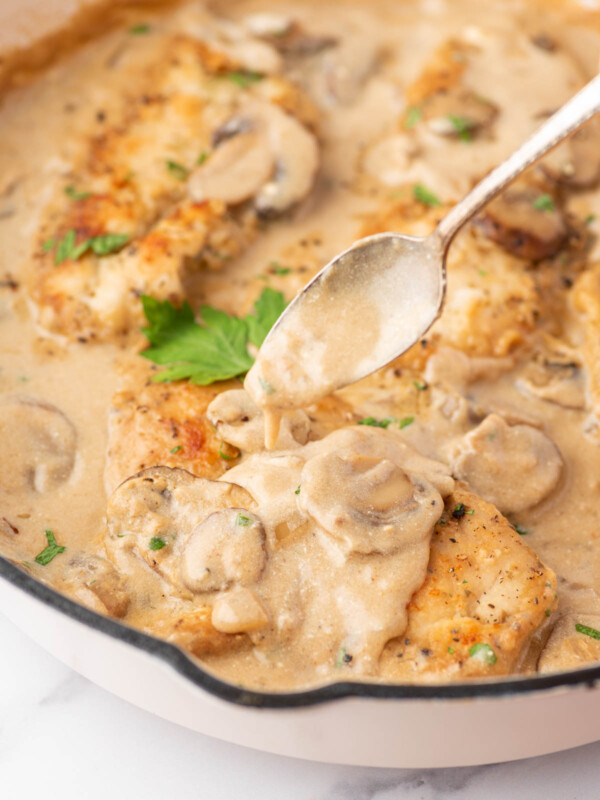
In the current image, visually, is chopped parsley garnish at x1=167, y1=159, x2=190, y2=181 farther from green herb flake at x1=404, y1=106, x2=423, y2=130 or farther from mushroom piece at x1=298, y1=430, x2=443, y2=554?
mushroom piece at x1=298, y1=430, x2=443, y2=554

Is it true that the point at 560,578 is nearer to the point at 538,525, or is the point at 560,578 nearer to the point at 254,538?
the point at 538,525

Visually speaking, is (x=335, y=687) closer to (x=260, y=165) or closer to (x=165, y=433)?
(x=165, y=433)

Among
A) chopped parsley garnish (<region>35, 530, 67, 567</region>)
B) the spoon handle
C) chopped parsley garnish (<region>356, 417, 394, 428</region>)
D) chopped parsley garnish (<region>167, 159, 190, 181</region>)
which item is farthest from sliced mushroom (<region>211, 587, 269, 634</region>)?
chopped parsley garnish (<region>167, 159, 190, 181</region>)

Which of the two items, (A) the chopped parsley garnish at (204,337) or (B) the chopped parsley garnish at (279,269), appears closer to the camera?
(A) the chopped parsley garnish at (204,337)

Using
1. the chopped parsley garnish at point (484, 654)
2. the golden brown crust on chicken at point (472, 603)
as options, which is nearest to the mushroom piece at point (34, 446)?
the golden brown crust on chicken at point (472, 603)

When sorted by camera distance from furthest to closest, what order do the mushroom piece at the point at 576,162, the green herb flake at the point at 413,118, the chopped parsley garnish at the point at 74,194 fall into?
the green herb flake at the point at 413,118 < the mushroom piece at the point at 576,162 < the chopped parsley garnish at the point at 74,194

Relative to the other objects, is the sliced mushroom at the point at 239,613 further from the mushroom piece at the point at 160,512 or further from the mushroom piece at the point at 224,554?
the mushroom piece at the point at 160,512

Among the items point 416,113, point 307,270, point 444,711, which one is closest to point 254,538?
point 444,711
